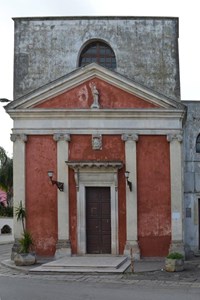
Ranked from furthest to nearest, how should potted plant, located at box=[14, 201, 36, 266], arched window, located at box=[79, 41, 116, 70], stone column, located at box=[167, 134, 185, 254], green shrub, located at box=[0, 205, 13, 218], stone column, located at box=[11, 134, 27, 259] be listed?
green shrub, located at box=[0, 205, 13, 218]
arched window, located at box=[79, 41, 116, 70]
stone column, located at box=[11, 134, 27, 259]
stone column, located at box=[167, 134, 185, 254]
potted plant, located at box=[14, 201, 36, 266]

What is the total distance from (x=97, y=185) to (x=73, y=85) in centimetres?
410

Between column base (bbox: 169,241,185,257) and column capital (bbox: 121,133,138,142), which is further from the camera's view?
column capital (bbox: 121,133,138,142)

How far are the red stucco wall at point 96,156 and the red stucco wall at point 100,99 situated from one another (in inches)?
50.7

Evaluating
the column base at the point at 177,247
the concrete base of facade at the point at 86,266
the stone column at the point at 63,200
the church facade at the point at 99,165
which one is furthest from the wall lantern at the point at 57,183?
the column base at the point at 177,247

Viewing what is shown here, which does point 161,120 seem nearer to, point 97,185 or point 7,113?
point 97,185

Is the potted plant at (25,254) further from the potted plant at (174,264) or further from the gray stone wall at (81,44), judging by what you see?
the gray stone wall at (81,44)

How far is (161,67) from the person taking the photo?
22781mm

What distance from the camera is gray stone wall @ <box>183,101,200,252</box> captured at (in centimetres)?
2286

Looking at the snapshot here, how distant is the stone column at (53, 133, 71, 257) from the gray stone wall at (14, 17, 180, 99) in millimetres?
3711

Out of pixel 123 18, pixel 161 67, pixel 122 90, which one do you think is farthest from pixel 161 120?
pixel 123 18

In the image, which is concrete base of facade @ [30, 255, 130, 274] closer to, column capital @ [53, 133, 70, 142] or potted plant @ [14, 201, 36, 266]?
potted plant @ [14, 201, 36, 266]

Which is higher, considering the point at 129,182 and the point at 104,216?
the point at 129,182

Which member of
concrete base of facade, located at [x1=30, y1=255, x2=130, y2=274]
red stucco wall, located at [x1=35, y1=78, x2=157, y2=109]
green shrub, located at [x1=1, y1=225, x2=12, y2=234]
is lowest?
concrete base of facade, located at [x1=30, y1=255, x2=130, y2=274]

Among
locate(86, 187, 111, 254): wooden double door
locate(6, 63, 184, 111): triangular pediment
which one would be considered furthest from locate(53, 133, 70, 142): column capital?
locate(86, 187, 111, 254): wooden double door
